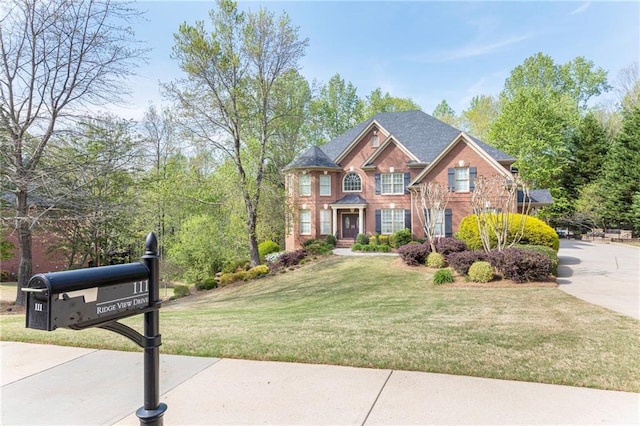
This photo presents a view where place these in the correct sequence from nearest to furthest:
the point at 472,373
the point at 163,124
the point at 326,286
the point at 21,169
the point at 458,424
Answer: the point at 458,424
the point at 472,373
the point at 21,169
the point at 326,286
the point at 163,124

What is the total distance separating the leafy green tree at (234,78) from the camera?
18.8 metres

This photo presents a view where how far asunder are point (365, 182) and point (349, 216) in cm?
278

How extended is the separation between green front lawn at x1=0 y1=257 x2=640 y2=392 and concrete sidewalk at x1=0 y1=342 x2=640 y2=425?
0.32 meters

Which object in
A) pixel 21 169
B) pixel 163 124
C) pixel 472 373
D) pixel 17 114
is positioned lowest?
pixel 472 373

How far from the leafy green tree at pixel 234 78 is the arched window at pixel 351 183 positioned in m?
7.12

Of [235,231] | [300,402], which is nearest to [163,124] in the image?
[235,231]

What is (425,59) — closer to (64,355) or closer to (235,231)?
(235,231)

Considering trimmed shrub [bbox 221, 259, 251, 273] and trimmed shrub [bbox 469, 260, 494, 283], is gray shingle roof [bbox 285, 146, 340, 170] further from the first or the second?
trimmed shrub [bbox 469, 260, 494, 283]

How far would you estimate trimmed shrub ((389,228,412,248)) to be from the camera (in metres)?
21.8

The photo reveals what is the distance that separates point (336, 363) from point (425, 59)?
885 inches

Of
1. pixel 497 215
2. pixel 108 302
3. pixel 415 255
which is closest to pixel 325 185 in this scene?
pixel 415 255

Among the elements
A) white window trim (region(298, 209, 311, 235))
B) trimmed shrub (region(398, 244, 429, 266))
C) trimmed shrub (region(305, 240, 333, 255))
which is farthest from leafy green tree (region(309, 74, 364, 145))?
trimmed shrub (region(398, 244, 429, 266))

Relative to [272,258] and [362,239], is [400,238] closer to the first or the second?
[362,239]

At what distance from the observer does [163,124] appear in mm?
31891
